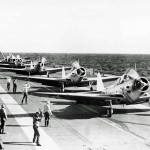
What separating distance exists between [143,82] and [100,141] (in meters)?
6.27

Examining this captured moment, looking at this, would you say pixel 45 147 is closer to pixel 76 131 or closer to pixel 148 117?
pixel 76 131

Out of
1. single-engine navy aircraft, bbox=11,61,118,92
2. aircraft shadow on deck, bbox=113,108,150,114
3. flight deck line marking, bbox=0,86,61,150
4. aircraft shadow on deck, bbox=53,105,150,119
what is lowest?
flight deck line marking, bbox=0,86,61,150

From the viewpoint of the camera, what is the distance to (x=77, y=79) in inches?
1188

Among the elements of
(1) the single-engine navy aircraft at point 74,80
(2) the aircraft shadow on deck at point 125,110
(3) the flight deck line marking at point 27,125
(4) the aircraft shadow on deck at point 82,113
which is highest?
(1) the single-engine navy aircraft at point 74,80

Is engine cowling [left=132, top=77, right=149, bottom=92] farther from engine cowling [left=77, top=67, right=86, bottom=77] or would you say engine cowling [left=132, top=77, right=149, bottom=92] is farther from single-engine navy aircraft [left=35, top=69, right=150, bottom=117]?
engine cowling [left=77, top=67, right=86, bottom=77]

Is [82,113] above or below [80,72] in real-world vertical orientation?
below

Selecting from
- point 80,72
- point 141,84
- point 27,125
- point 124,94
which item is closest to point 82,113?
point 124,94

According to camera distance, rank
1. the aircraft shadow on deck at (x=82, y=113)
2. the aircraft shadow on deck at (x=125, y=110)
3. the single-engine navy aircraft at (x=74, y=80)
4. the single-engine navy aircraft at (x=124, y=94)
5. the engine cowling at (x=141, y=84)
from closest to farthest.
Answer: the engine cowling at (x=141, y=84), the single-engine navy aircraft at (x=124, y=94), the aircraft shadow on deck at (x=82, y=113), the aircraft shadow on deck at (x=125, y=110), the single-engine navy aircraft at (x=74, y=80)

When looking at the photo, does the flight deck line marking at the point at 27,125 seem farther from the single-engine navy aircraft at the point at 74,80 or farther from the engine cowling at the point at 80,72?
the engine cowling at the point at 80,72

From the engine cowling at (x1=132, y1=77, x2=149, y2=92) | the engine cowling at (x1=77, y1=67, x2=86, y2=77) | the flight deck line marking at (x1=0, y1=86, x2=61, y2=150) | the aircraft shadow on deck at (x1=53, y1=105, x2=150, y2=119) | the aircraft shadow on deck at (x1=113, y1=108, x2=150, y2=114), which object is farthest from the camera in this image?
the engine cowling at (x1=77, y1=67, x2=86, y2=77)

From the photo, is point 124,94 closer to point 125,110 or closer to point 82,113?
point 125,110

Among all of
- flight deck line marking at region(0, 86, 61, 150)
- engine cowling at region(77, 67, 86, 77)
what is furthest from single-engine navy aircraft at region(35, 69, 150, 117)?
engine cowling at region(77, 67, 86, 77)

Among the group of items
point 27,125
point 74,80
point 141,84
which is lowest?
point 27,125

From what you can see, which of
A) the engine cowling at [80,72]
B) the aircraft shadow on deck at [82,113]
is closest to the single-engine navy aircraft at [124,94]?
the aircraft shadow on deck at [82,113]
